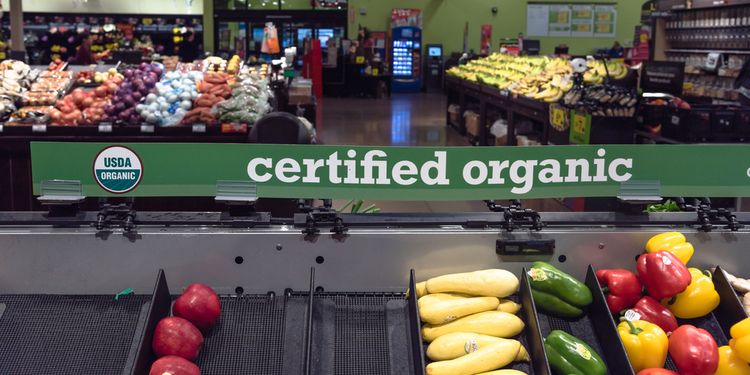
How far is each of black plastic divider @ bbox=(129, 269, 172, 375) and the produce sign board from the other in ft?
0.79

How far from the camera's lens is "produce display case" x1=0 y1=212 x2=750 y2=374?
1.89 metres

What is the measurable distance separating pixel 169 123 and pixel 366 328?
464 cm

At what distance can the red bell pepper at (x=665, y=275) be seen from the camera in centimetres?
187

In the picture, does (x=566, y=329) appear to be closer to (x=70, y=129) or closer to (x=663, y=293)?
(x=663, y=293)

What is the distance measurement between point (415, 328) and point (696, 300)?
0.70 metres

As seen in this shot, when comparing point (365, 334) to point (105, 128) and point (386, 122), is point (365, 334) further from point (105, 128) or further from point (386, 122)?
point (386, 122)

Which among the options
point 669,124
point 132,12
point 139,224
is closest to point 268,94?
point 669,124

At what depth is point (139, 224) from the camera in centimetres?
202

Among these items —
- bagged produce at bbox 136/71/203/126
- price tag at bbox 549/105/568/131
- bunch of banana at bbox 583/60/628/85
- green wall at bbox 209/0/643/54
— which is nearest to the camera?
bagged produce at bbox 136/71/203/126

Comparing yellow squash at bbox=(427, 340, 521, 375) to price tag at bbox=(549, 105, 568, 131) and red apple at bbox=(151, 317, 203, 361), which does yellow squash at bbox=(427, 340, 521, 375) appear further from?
price tag at bbox=(549, 105, 568, 131)

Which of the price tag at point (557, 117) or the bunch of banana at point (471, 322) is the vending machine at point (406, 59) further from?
the bunch of banana at point (471, 322)

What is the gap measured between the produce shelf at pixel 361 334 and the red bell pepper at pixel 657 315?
1.89 ft

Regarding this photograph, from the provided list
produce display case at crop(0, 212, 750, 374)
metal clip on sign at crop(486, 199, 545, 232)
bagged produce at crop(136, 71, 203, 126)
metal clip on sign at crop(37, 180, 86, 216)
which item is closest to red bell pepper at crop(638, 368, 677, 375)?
produce display case at crop(0, 212, 750, 374)

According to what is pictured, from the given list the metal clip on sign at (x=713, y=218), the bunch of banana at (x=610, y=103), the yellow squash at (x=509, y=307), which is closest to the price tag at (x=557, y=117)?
the bunch of banana at (x=610, y=103)
